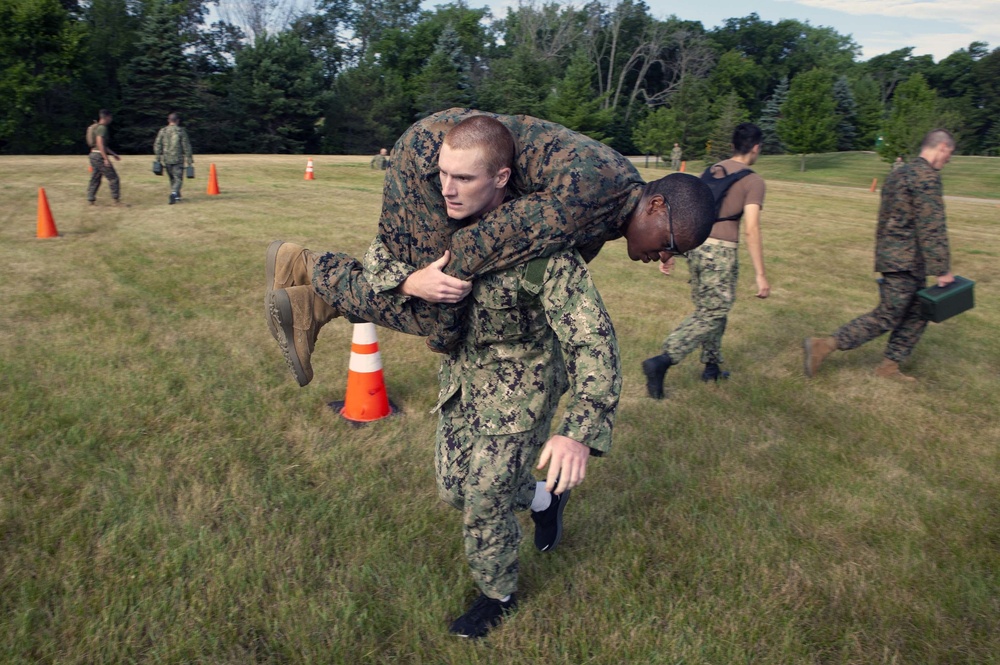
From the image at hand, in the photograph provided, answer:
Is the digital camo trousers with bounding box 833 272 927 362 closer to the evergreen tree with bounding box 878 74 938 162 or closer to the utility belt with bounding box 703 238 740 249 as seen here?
the utility belt with bounding box 703 238 740 249

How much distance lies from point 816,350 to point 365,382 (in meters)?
4.41

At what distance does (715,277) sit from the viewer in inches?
235

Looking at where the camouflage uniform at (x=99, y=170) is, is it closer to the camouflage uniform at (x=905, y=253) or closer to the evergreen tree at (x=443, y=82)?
the camouflage uniform at (x=905, y=253)

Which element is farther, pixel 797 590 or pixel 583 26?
pixel 583 26

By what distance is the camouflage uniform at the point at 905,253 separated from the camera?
5.89 metres

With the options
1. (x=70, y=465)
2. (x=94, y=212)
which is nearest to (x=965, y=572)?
(x=70, y=465)

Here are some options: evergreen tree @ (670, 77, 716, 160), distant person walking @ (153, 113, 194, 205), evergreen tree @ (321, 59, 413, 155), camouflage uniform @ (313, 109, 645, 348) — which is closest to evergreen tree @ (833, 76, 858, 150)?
evergreen tree @ (670, 77, 716, 160)

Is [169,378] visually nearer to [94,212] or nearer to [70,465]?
[70,465]

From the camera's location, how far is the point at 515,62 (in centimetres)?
5456

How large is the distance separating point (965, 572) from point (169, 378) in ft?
18.7

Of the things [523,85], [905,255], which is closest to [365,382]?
[905,255]

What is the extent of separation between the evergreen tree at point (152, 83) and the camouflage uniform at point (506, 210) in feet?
159

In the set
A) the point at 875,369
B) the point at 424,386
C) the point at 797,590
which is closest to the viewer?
the point at 797,590

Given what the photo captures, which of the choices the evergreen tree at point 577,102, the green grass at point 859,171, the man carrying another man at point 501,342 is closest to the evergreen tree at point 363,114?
the evergreen tree at point 577,102
